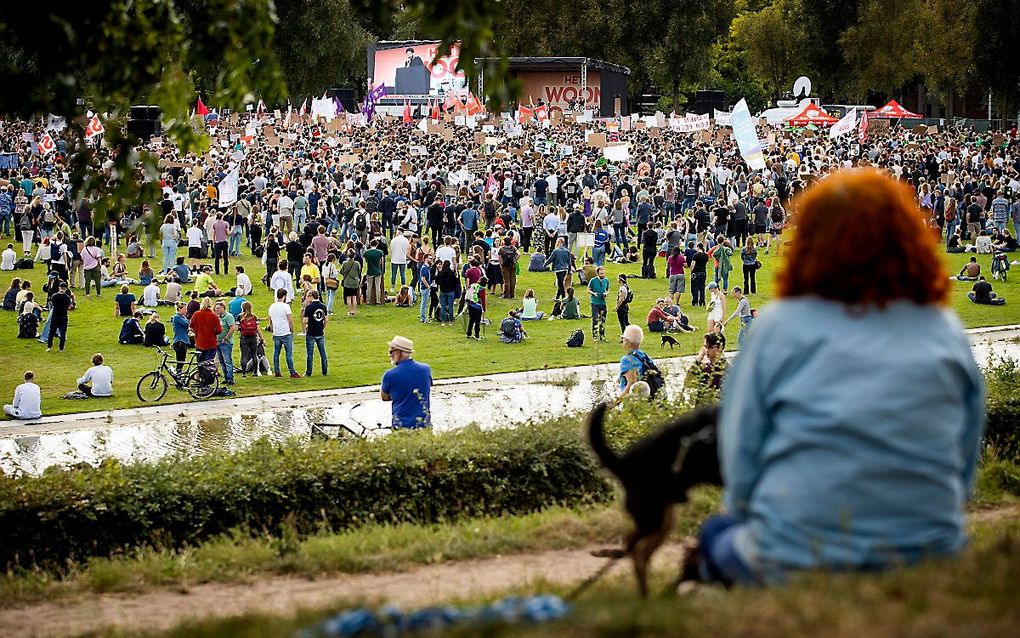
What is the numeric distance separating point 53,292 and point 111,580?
698 inches

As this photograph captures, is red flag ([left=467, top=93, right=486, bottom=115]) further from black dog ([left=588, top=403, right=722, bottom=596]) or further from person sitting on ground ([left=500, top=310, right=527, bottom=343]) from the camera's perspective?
black dog ([left=588, top=403, right=722, bottom=596])

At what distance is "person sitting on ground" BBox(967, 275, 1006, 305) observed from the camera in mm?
27297

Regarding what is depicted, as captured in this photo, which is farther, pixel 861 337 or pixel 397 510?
pixel 397 510

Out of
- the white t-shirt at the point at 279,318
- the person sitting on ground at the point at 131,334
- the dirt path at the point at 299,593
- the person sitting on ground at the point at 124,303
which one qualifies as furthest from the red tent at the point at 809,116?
the dirt path at the point at 299,593

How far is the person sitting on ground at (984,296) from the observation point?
2730cm

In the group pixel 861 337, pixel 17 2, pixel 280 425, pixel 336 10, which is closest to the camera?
pixel 861 337

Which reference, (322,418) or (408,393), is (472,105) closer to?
(322,418)

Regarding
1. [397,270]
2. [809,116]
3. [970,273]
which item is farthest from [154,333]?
[809,116]

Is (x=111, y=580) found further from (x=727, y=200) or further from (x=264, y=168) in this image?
(x=264, y=168)

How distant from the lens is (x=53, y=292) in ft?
81.5

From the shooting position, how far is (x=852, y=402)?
3.63 meters

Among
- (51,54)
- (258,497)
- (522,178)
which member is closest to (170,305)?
(522,178)

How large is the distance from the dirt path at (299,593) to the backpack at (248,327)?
13583 mm

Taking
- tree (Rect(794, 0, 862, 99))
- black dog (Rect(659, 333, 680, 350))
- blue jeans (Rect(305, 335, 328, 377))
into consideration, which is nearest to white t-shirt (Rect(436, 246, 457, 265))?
black dog (Rect(659, 333, 680, 350))
